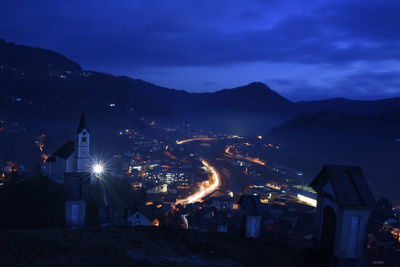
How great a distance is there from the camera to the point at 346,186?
7.61m

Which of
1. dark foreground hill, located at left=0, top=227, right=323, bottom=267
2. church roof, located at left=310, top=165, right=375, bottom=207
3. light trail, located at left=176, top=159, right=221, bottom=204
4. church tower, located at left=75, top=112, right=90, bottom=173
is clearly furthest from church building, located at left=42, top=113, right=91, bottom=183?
church roof, located at left=310, top=165, right=375, bottom=207

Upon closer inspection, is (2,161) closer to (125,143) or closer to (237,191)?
(125,143)

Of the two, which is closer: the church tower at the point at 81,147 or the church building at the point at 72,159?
the church building at the point at 72,159

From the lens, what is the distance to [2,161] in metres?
59.7

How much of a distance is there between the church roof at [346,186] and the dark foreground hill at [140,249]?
1.78 m

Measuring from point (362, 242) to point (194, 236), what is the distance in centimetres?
434

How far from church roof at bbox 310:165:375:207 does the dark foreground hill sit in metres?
1.78

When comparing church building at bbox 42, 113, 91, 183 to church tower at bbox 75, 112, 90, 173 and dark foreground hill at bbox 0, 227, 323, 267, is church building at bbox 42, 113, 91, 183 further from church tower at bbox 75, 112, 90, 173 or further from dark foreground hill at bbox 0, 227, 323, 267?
dark foreground hill at bbox 0, 227, 323, 267

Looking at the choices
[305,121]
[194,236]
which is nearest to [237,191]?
[194,236]

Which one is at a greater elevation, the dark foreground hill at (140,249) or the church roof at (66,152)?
the dark foreground hill at (140,249)

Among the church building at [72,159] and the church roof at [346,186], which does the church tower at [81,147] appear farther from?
the church roof at [346,186]

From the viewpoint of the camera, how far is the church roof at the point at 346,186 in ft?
24.2

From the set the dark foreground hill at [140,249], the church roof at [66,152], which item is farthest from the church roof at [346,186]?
the church roof at [66,152]

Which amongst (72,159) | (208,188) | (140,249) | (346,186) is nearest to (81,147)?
(72,159)
